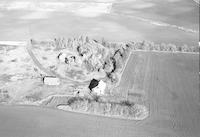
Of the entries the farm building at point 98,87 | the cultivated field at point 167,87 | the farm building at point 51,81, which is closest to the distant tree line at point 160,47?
the cultivated field at point 167,87

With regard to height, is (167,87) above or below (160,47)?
below

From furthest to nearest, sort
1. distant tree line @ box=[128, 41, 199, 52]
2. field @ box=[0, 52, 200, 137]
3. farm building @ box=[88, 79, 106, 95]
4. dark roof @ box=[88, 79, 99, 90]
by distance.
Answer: distant tree line @ box=[128, 41, 199, 52] → dark roof @ box=[88, 79, 99, 90] → farm building @ box=[88, 79, 106, 95] → field @ box=[0, 52, 200, 137]

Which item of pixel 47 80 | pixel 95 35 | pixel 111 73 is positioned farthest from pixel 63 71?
pixel 95 35

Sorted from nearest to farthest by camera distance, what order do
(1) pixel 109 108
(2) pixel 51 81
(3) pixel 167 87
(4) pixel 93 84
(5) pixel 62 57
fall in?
(1) pixel 109 108 → (4) pixel 93 84 → (2) pixel 51 81 → (3) pixel 167 87 → (5) pixel 62 57

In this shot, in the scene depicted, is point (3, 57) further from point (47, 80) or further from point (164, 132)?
point (164, 132)

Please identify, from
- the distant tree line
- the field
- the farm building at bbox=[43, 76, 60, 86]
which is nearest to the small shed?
the farm building at bbox=[43, 76, 60, 86]

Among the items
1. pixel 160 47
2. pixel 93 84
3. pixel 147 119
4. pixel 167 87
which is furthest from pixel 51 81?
pixel 160 47

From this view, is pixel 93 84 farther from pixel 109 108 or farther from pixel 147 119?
pixel 147 119

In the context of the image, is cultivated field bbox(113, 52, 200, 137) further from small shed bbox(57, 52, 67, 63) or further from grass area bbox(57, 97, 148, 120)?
small shed bbox(57, 52, 67, 63)

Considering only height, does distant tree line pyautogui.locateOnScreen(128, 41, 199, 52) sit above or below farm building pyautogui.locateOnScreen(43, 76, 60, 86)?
above

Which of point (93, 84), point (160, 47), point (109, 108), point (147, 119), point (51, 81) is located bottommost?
point (147, 119)
